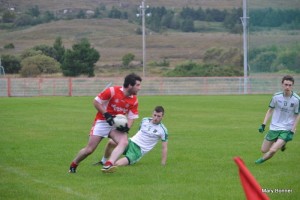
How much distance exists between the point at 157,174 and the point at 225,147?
552 centimetres

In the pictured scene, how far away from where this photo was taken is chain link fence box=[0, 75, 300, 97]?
186 ft

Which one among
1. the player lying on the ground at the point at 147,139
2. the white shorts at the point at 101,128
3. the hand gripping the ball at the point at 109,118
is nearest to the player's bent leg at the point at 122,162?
the player lying on the ground at the point at 147,139

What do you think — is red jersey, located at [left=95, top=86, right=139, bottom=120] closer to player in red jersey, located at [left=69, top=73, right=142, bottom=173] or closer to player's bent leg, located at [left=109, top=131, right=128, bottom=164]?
player in red jersey, located at [left=69, top=73, right=142, bottom=173]

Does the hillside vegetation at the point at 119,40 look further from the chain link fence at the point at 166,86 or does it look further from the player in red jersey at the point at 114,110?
the player in red jersey at the point at 114,110

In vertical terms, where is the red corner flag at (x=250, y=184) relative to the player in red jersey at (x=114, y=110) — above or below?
above

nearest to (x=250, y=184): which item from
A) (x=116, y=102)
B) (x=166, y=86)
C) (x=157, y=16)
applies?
(x=116, y=102)

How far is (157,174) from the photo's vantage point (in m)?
13.5

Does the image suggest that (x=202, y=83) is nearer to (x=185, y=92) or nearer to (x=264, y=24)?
(x=185, y=92)

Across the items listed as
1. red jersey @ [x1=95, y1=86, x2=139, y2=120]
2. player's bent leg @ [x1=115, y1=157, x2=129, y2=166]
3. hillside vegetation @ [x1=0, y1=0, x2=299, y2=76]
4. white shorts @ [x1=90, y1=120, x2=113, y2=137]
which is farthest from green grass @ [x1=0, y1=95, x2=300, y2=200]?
hillside vegetation @ [x1=0, y1=0, x2=299, y2=76]

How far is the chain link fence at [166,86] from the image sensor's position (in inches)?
2237

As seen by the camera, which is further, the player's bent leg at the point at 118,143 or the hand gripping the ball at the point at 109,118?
the player's bent leg at the point at 118,143

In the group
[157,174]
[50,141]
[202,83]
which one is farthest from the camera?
[202,83]

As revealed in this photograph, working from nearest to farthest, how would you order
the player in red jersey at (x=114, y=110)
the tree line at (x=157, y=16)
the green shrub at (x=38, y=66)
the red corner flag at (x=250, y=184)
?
the red corner flag at (x=250, y=184)
the player in red jersey at (x=114, y=110)
the green shrub at (x=38, y=66)
the tree line at (x=157, y=16)

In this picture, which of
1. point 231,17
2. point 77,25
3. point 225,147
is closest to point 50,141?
point 225,147
